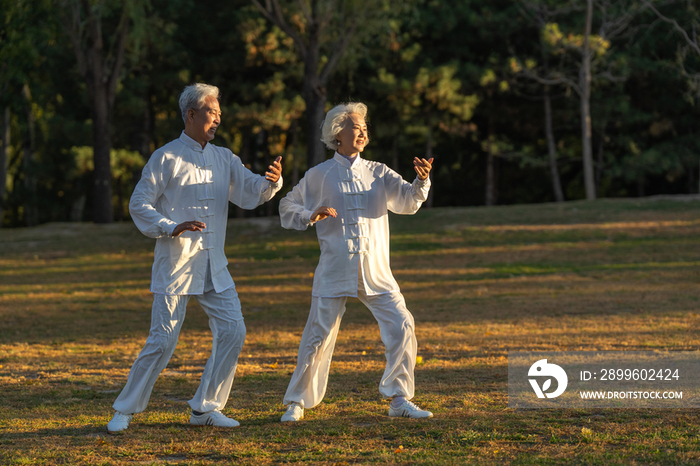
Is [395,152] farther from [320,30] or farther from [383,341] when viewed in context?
[383,341]

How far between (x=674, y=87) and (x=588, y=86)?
188 inches

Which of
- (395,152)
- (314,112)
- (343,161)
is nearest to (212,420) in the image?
(343,161)

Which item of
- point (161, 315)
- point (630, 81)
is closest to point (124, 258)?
point (161, 315)

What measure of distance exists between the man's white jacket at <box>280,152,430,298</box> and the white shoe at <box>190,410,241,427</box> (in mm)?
1067

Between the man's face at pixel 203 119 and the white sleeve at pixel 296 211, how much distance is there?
732mm

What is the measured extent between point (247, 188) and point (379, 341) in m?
4.55

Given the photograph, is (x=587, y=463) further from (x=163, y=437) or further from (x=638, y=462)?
(x=163, y=437)

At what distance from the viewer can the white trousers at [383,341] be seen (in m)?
5.45

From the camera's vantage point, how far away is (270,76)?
29750 mm

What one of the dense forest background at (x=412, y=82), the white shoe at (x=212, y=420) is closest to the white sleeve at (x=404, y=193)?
the white shoe at (x=212, y=420)

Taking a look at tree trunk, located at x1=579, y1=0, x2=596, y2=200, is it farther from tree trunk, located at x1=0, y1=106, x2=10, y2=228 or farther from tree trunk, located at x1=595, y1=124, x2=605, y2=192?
tree trunk, located at x1=0, y1=106, x2=10, y2=228

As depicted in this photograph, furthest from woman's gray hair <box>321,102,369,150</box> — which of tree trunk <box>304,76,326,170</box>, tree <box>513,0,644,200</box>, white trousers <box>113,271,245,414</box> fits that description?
tree <box>513,0,644,200</box>

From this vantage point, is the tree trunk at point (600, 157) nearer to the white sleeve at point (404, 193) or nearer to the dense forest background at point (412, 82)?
the dense forest background at point (412, 82)

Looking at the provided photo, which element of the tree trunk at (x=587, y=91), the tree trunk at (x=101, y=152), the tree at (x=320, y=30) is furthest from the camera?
the tree trunk at (x=587, y=91)
